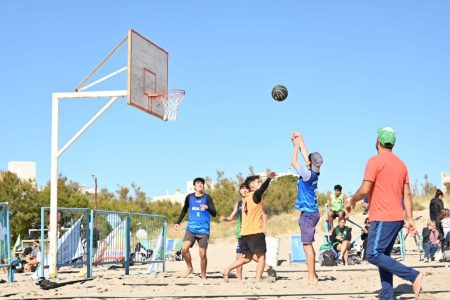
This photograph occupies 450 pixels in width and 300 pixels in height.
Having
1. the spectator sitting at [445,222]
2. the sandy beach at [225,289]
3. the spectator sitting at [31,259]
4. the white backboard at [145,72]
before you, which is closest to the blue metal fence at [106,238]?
the sandy beach at [225,289]

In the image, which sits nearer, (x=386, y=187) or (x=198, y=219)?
(x=386, y=187)

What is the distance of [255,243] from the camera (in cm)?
1076

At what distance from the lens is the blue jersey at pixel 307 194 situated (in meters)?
10.1

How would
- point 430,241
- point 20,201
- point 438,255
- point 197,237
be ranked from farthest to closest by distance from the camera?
point 20,201 → point 438,255 → point 430,241 → point 197,237

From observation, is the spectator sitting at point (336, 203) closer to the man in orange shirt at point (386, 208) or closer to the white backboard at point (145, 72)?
the white backboard at point (145, 72)

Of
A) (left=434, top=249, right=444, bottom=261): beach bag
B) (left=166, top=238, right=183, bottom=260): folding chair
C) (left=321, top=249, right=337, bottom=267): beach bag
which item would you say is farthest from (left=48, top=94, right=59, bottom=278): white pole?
(left=166, top=238, right=183, bottom=260): folding chair

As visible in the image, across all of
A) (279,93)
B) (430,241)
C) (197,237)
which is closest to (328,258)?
(430,241)

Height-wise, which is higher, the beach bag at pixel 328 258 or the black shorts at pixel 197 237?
the black shorts at pixel 197 237

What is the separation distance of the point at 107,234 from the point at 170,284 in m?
4.22

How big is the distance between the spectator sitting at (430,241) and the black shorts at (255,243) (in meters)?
9.22

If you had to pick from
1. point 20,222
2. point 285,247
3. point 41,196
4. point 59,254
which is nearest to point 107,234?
point 59,254

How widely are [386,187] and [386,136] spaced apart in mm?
588

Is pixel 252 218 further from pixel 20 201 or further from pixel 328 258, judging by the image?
pixel 20 201

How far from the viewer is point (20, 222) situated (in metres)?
51.6
